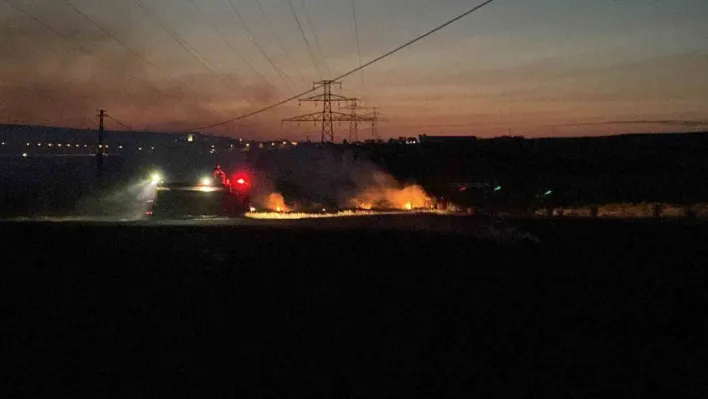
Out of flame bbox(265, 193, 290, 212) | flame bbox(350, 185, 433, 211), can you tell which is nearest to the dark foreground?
flame bbox(265, 193, 290, 212)

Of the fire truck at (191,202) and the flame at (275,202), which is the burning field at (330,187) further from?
the fire truck at (191,202)

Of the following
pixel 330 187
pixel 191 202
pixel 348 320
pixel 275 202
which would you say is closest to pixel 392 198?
pixel 275 202

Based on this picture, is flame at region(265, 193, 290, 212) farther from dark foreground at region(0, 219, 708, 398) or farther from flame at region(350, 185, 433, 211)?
dark foreground at region(0, 219, 708, 398)

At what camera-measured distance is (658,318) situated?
36.4ft

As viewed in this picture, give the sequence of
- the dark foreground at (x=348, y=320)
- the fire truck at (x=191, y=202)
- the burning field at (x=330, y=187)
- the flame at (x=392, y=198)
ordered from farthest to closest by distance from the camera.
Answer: the flame at (x=392, y=198), the burning field at (x=330, y=187), the fire truck at (x=191, y=202), the dark foreground at (x=348, y=320)

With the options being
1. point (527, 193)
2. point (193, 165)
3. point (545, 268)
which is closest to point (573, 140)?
point (193, 165)

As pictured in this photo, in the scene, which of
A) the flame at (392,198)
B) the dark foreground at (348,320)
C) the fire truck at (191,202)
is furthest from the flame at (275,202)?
the dark foreground at (348,320)

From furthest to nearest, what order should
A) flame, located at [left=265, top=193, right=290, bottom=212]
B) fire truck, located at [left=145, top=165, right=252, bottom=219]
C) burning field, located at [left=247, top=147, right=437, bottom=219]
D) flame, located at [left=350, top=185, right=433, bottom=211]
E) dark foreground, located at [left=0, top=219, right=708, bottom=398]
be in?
flame, located at [left=350, top=185, right=433, bottom=211] < burning field, located at [left=247, top=147, right=437, bottom=219] < flame, located at [left=265, top=193, right=290, bottom=212] < fire truck, located at [left=145, top=165, right=252, bottom=219] < dark foreground, located at [left=0, top=219, right=708, bottom=398]

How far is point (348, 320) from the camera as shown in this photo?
10703mm

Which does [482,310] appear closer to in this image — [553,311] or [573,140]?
[553,311]

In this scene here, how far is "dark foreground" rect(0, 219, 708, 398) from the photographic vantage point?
27.3 feet

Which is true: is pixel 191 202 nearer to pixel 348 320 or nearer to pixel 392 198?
pixel 348 320

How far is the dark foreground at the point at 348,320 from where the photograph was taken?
27.3 ft

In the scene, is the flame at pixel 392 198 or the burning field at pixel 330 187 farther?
the flame at pixel 392 198
